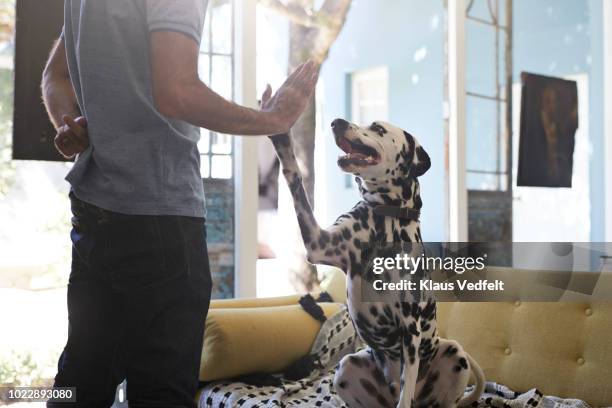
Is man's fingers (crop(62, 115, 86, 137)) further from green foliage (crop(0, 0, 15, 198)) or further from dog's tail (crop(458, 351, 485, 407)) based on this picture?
green foliage (crop(0, 0, 15, 198))

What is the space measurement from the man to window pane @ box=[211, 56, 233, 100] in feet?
6.17

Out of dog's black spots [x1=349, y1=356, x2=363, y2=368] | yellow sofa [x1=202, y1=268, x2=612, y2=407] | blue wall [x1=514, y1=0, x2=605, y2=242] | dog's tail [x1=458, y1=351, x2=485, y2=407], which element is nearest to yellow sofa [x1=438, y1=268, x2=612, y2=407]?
yellow sofa [x1=202, y1=268, x2=612, y2=407]

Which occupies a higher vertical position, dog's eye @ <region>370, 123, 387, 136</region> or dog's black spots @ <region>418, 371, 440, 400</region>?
dog's eye @ <region>370, 123, 387, 136</region>

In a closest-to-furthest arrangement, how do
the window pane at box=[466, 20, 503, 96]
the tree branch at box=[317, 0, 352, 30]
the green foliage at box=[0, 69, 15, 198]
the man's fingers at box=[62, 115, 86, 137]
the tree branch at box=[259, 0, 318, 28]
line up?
1. the man's fingers at box=[62, 115, 86, 137]
2. the green foliage at box=[0, 69, 15, 198]
3. the tree branch at box=[259, 0, 318, 28]
4. the window pane at box=[466, 20, 503, 96]
5. the tree branch at box=[317, 0, 352, 30]

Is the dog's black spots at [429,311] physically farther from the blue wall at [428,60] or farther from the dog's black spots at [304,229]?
the blue wall at [428,60]

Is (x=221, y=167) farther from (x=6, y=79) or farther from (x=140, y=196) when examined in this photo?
(x=140, y=196)

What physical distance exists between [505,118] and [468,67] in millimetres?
528

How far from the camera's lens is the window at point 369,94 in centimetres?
621

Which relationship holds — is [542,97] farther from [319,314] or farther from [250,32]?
[319,314]

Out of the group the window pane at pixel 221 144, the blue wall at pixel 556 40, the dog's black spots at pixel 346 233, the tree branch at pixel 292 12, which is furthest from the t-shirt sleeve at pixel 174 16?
the blue wall at pixel 556 40

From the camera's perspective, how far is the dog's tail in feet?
5.78

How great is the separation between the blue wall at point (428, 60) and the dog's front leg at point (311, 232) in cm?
325

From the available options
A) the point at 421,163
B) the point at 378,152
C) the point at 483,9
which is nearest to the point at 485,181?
the point at 483,9

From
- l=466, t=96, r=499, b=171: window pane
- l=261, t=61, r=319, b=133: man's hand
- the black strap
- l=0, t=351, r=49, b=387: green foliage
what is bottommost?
l=0, t=351, r=49, b=387: green foliage
